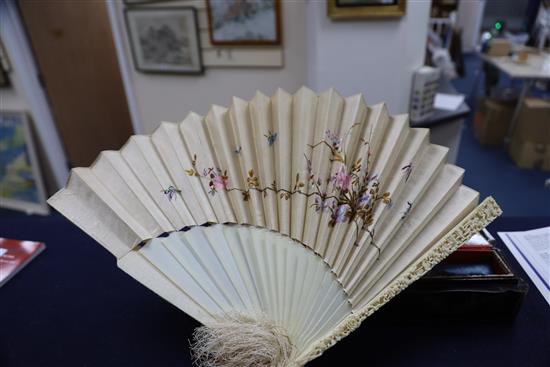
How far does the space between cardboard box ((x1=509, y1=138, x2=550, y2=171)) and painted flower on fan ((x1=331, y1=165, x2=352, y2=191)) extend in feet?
9.30

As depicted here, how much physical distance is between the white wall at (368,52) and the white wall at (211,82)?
0.14m

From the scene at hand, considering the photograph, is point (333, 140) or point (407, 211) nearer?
point (407, 211)

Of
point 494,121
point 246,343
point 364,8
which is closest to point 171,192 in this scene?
point 246,343

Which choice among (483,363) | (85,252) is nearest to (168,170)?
(85,252)

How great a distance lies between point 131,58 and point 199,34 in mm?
566

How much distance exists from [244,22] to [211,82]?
443 millimetres

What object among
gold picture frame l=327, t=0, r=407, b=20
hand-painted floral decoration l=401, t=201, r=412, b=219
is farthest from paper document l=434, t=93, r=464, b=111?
hand-painted floral decoration l=401, t=201, r=412, b=219

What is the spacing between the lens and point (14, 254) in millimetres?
1133

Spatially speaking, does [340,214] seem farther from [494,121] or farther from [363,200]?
[494,121]

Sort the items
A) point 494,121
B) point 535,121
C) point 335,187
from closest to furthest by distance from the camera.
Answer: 1. point 335,187
2. point 535,121
3. point 494,121

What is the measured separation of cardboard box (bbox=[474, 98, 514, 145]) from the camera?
3299 mm

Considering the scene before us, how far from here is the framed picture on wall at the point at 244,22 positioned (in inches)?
77.4

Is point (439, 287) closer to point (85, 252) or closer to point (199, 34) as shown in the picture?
point (85, 252)

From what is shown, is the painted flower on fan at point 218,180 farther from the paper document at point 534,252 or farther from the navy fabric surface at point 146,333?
the paper document at point 534,252
